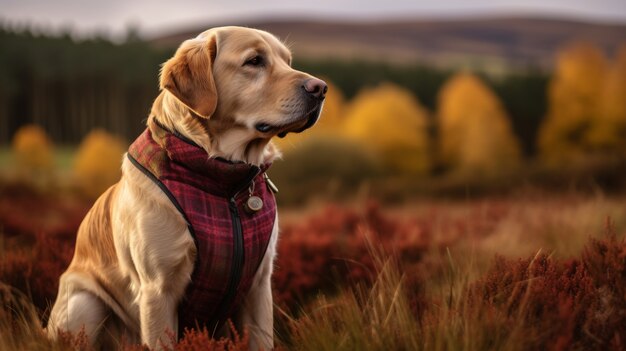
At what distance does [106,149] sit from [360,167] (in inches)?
614

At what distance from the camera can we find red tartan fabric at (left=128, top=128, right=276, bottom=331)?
2867 millimetres

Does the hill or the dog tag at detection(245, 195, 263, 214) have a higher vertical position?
the dog tag at detection(245, 195, 263, 214)

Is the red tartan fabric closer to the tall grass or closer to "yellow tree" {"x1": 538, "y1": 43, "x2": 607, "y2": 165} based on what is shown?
the tall grass

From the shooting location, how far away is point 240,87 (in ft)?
10.00

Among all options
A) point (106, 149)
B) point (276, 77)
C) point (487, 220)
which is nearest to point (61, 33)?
point (106, 149)

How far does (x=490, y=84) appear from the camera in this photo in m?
49.6

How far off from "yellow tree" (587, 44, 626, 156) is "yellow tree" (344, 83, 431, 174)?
33.6 ft

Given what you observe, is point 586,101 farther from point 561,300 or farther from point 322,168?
point 561,300

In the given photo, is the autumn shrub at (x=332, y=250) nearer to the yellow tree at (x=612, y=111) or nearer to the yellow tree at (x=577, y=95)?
the yellow tree at (x=612, y=111)

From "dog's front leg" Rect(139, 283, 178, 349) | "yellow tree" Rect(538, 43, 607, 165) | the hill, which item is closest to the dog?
"dog's front leg" Rect(139, 283, 178, 349)

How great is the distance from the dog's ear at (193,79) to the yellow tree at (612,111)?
1371 inches

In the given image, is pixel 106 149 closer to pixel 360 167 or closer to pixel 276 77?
pixel 360 167

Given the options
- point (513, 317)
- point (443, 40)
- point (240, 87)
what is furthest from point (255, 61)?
point (443, 40)

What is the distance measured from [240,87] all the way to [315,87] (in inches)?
15.1
